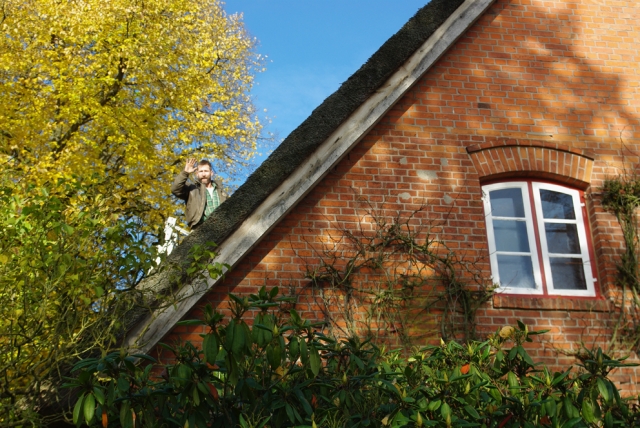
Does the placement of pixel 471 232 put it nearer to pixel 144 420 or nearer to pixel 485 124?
pixel 485 124

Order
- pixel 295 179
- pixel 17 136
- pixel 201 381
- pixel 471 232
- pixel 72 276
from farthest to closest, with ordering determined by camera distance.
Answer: pixel 17 136
pixel 471 232
pixel 295 179
pixel 72 276
pixel 201 381

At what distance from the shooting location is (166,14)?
585 inches

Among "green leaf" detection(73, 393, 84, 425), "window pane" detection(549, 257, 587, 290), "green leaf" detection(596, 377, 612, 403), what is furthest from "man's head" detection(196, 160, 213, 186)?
"green leaf" detection(596, 377, 612, 403)

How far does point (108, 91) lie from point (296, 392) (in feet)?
36.4

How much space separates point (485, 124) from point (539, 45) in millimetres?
1182

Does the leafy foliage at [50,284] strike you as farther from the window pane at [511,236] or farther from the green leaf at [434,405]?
the window pane at [511,236]

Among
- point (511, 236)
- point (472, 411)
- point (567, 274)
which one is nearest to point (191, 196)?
point (511, 236)

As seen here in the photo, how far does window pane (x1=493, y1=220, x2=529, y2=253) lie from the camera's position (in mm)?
6695

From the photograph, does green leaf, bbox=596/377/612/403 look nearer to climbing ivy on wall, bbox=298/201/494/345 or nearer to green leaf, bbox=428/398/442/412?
green leaf, bbox=428/398/442/412

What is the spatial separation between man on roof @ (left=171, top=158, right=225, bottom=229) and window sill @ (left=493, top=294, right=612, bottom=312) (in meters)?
3.19

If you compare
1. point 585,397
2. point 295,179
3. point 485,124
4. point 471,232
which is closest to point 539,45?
point 485,124

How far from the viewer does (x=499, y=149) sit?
6797 mm

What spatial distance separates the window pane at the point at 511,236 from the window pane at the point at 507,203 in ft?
0.27

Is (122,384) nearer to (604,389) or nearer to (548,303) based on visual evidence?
(604,389)
